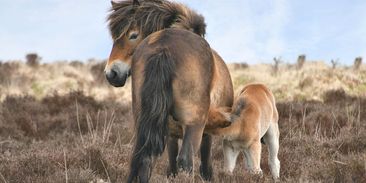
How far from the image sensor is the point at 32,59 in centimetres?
3247

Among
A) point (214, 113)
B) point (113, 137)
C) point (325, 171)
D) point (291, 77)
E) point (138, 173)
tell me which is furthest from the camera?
point (291, 77)

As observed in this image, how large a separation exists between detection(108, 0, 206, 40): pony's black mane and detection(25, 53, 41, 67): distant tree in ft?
89.0

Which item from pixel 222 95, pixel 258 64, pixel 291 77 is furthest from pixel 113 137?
pixel 258 64

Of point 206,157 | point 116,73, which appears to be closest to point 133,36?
point 116,73

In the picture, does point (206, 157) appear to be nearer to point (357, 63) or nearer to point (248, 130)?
point (248, 130)

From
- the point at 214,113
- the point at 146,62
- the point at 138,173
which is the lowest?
the point at 138,173

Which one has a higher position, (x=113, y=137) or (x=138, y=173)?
(x=138, y=173)

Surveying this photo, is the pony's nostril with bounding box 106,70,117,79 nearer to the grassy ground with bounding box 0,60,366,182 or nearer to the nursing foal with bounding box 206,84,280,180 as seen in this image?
the grassy ground with bounding box 0,60,366,182

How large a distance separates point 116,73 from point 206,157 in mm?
1300

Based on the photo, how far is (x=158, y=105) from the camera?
403 centimetres

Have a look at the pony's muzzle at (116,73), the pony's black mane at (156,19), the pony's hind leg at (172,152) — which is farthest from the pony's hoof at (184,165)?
the pony's black mane at (156,19)

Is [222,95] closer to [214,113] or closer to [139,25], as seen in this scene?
[214,113]

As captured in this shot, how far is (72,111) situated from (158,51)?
999cm

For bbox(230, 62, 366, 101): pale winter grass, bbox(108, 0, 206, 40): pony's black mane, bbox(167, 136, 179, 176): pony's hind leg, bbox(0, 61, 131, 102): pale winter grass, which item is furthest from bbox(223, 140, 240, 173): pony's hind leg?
bbox(0, 61, 131, 102): pale winter grass
